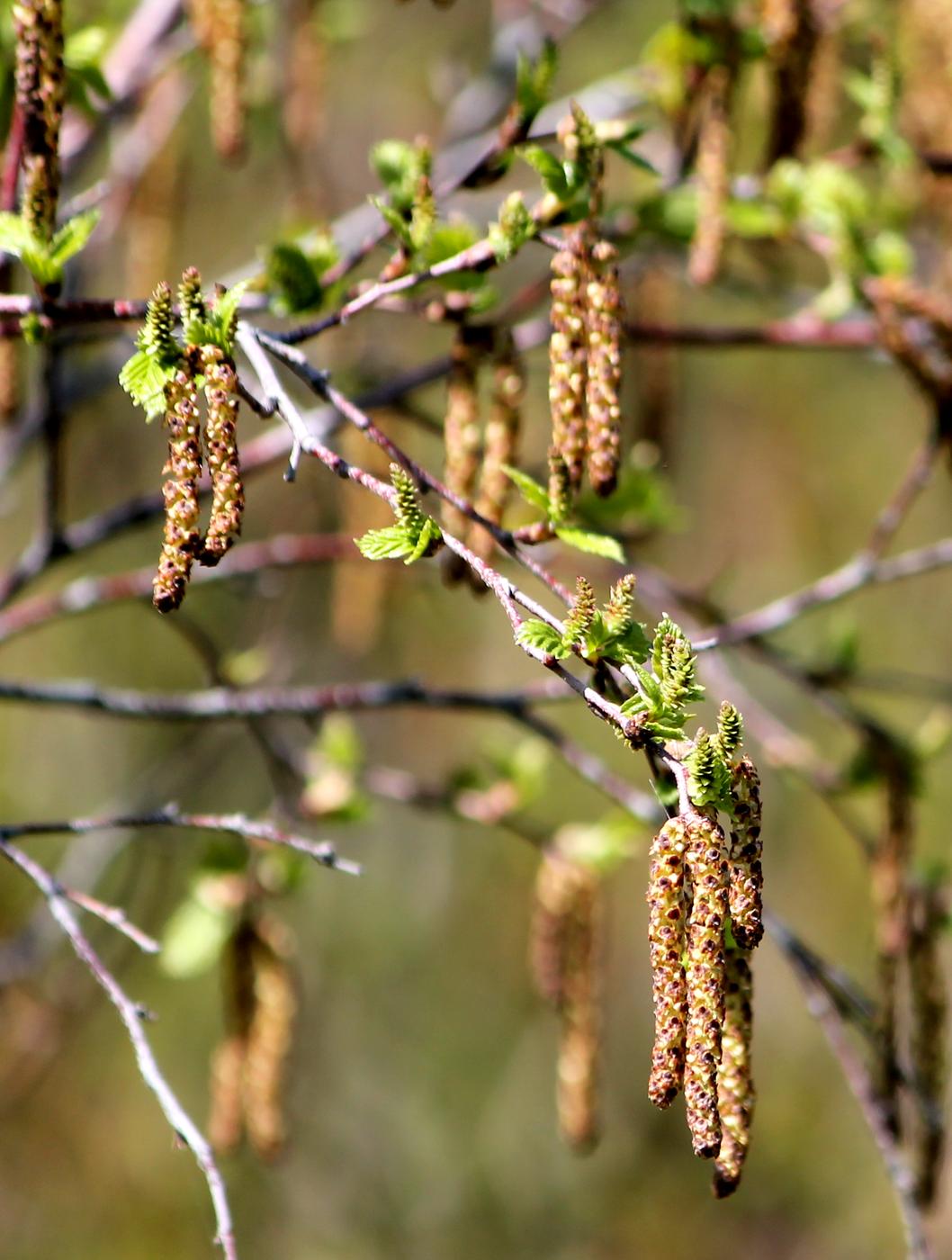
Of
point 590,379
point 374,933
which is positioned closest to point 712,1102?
point 590,379

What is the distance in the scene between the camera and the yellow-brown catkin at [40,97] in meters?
1.37

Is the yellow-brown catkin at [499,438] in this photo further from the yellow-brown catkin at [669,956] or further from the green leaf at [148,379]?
the yellow-brown catkin at [669,956]

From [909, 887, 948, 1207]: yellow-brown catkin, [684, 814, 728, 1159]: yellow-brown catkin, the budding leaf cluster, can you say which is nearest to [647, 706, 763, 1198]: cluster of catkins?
[684, 814, 728, 1159]: yellow-brown catkin

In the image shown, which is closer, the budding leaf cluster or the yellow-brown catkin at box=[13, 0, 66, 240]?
the budding leaf cluster

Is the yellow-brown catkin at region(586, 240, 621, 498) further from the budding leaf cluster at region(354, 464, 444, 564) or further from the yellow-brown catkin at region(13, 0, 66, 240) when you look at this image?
the yellow-brown catkin at region(13, 0, 66, 240)

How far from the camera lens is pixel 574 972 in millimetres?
2365

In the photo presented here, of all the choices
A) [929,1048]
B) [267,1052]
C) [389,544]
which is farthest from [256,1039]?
[389,544]

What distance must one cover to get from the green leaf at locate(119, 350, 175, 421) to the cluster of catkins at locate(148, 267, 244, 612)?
0.05 ft

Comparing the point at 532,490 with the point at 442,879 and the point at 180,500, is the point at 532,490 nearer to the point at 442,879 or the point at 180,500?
the point at 180,500

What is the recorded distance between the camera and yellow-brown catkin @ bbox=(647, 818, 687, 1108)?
104 cm

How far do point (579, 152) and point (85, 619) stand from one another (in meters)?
5.37

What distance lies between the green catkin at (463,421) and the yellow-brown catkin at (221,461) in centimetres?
45

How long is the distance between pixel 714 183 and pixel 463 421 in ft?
2.40

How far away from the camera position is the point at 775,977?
6.53 metres
